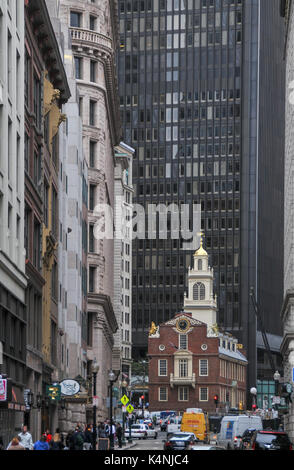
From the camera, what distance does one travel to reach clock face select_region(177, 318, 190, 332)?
185500mm

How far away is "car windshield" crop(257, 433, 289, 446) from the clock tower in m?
151

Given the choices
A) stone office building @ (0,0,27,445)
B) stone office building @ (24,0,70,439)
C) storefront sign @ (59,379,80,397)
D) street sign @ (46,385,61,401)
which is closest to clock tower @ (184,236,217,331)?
stone office building @ (24,0,70,439)

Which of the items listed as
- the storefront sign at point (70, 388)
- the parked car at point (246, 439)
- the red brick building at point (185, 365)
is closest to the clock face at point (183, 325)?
the red brick building at point (185, 365)

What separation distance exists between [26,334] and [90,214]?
155 feet

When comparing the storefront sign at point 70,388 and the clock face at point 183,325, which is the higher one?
the clock face at point 183,325

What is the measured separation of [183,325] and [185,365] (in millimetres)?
6909

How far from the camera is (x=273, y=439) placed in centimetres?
4238

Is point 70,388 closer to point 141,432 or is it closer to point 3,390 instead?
point 3,390

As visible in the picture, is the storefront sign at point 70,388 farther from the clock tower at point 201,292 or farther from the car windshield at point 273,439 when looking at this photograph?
the clock tower at point 201,292

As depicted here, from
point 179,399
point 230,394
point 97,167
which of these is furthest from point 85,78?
point 230,394

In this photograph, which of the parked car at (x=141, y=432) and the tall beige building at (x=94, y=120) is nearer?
the tall beige building at (x=94, y=120)

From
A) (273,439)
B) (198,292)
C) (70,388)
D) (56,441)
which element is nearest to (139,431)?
(70,388)

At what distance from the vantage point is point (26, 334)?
152 ft

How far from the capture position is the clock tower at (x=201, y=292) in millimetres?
194625
